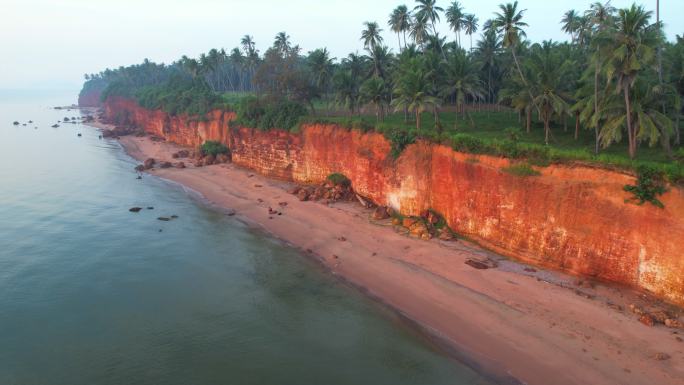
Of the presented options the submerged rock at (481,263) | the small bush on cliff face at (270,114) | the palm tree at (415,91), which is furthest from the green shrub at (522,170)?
the small bush on cliff face at (270,114)

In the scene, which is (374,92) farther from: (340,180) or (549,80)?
(549,80)

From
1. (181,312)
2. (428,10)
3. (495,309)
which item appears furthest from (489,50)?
(181,312)

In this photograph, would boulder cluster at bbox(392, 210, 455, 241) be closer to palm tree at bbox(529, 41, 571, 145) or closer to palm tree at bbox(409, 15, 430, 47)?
palm tree at bbox(529, 41, 571, 145)

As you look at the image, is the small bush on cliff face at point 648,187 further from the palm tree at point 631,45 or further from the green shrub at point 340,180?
the green shrub at point 340,180

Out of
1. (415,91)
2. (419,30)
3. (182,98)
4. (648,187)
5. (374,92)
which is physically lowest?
(648,187)

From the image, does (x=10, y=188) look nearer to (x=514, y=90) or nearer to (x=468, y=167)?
(x=468, y=167)

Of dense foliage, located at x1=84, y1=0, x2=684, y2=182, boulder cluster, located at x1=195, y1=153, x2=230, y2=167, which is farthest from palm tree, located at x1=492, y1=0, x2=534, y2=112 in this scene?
boulder cluster, located at x1=195, y1=153, x2=230, y2=167
